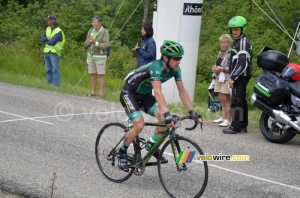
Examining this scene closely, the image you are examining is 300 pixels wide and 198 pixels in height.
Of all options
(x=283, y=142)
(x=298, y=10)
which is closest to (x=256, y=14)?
(x=298, y=10)

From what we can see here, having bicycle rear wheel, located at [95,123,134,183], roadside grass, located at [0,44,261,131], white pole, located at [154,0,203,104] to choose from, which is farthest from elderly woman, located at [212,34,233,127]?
bicycle rear wheel, located at [95,123,134,183]

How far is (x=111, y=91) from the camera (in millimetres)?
17359

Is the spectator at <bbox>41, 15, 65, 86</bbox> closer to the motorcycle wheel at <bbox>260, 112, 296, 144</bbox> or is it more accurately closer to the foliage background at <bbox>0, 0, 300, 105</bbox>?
the foliage background at <bbox>0, 0, 300, 105</bbox>

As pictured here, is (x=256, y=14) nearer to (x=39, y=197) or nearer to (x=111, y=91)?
(x=111, y=91)

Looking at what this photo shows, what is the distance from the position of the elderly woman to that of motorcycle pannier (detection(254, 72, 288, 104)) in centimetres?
129

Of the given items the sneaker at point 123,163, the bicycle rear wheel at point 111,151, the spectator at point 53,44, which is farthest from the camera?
the spectator at point 53,44

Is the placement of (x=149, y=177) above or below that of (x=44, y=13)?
above

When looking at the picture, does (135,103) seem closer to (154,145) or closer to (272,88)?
→ (154,145)

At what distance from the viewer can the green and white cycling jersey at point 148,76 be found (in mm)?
7473

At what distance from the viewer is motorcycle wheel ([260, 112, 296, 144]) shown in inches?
419

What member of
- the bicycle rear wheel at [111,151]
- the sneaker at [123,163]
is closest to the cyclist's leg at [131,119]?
the sneaker at [123,163]

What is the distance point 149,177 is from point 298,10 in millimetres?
28972

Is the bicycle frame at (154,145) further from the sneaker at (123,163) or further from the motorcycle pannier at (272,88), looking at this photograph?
the motorcycle pannier at (272,88)

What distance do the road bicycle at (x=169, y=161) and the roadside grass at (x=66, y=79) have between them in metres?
4.56
